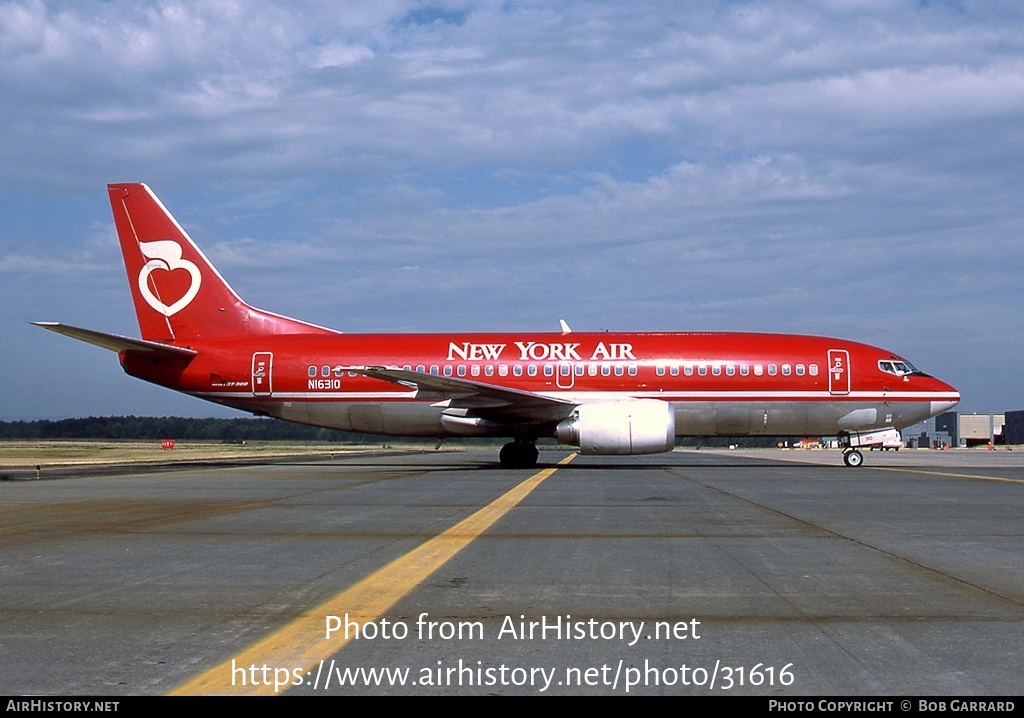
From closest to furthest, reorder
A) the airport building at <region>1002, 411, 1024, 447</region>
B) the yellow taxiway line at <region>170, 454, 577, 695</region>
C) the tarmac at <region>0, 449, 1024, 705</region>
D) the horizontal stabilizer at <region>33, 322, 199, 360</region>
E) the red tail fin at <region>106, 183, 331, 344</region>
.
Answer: the yellow taxiway line at <region>170, 454, 577, 695</region>, the tarmac at <region>0, 449, 1024, 705</region>, the horizontal stabilizer at <region>33, 322, 199, 360</region>, the red tail fin at <region>106, 183, 331, 344</region>, the airport building at <region>1002, 411, 1024, 447</region>

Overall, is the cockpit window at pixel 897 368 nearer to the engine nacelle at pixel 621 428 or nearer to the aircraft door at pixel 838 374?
the aircraft door at pixel 838 374

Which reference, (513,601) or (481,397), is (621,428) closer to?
(481,397)

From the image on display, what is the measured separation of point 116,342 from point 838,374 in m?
19.4

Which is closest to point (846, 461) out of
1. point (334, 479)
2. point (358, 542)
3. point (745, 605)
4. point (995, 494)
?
point (995, 494)

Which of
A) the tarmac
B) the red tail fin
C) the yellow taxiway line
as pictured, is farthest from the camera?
the red tail fin

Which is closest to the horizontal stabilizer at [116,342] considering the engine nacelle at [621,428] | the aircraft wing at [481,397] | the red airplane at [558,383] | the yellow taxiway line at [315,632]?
the red airplane at [558,383]

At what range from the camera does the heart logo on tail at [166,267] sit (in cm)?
2981

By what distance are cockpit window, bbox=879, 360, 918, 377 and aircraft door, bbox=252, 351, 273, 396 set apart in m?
17.0

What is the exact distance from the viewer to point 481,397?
84.5 ft

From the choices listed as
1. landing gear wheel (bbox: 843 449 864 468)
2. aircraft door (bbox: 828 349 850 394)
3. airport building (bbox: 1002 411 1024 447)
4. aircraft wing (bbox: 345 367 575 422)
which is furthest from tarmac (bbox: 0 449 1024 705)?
airport building (bbox: 1002 411 1024 447)

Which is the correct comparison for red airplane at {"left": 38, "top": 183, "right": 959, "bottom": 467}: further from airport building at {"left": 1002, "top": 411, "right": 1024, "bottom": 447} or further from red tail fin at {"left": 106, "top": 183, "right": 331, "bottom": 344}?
airport building at {"left": 1002, "top": 411, "right": 1024, "bottom": 447}

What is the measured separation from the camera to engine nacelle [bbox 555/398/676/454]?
24953 millimetres

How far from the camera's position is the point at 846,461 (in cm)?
2744

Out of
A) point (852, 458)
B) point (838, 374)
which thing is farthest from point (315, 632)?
point (852, 458)
